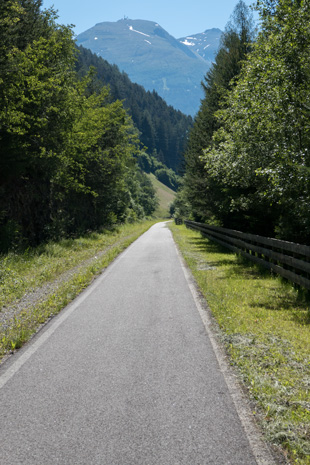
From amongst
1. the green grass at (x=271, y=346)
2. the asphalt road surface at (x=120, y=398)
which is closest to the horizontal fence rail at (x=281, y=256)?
the green grass at (x=271, y=346)

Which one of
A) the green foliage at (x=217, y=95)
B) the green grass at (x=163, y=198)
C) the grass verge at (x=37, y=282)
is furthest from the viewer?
the green grass at (x=163, y=198)

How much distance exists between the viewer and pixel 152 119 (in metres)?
180

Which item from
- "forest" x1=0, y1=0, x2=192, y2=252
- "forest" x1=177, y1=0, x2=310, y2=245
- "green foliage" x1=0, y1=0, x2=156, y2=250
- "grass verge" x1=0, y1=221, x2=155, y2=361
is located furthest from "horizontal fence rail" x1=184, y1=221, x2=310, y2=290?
"green foliage" x1=0, y1=0, x2=156, y2=250

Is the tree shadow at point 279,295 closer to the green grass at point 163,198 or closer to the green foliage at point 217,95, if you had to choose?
the green foliage at point 217,95

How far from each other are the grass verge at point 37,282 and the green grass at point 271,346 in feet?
10.2

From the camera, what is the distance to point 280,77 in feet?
33.3

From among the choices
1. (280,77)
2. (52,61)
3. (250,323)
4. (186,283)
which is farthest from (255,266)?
(52,61)

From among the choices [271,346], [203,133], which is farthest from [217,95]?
[271,346]

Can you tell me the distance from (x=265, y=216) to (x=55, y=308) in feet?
33.3

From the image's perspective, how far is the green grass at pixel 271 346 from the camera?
3.38m

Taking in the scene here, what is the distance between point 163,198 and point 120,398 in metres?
145

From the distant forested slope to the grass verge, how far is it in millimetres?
151615

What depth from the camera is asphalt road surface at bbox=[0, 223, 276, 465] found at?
10.2ft

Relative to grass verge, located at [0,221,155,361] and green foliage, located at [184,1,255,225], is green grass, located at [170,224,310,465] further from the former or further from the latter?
green foliage, located at [184,1,255,225]
